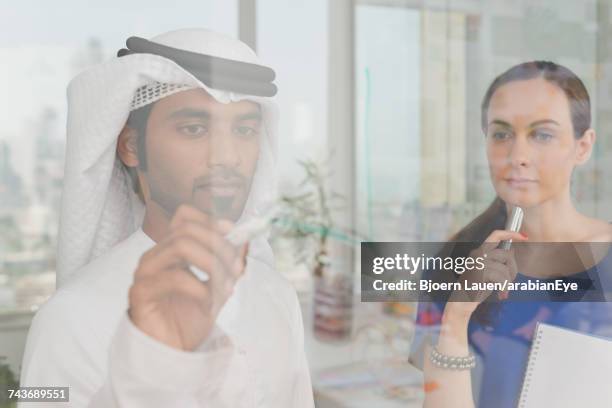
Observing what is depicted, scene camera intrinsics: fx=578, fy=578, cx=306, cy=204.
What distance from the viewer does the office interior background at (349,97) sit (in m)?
1.02

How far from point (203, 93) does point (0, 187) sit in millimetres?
398

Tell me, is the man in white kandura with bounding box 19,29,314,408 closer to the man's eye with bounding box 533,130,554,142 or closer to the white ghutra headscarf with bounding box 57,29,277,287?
the white ghutra headscarf with bounding box 57,29,277,287

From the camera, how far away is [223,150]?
1025 millimetres

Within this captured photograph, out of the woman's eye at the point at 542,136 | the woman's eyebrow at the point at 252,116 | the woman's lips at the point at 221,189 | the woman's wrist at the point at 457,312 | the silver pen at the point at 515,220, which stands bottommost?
the woman's wrist at the point at 457,312

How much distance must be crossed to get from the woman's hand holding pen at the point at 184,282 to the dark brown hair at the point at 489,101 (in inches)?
19.0

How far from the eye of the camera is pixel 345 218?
1.14 meters

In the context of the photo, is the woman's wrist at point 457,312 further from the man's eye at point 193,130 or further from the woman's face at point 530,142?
the man's eye at point 193,130

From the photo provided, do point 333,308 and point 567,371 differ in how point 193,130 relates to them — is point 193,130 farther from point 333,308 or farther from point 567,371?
point 567,371

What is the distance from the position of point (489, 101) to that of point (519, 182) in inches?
7.0

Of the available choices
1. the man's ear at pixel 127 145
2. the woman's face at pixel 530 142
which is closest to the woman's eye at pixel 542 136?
the woman's face at pixel 530 142

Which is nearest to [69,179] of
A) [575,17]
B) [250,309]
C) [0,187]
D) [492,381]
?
[0,187]

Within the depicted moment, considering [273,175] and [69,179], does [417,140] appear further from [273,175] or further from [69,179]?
[69,179]

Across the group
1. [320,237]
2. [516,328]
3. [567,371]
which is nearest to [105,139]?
[320,237]

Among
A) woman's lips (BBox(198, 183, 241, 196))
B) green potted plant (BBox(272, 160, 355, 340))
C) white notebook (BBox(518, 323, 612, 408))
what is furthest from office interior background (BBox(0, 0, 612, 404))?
white notebook (BBox(518, 323, 612, 408))
